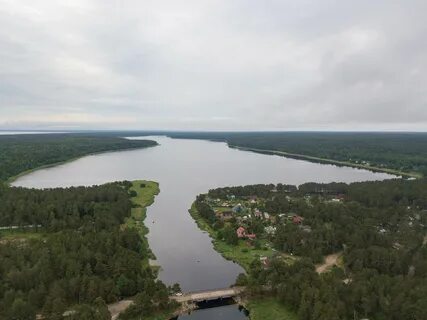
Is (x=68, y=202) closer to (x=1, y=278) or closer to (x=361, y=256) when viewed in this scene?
(x=1, y=278)

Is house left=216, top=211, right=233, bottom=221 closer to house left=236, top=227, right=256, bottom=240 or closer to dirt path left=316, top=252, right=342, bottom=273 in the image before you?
house left=236, top=227, right=256, bottom=240

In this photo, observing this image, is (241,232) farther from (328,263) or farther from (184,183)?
(184,183)

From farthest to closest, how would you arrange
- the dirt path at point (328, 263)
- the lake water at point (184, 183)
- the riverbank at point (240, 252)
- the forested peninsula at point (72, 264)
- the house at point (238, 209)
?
the house at point (238, 209) < the riverbank at point (240, 252) < the lake water at point (184, 183) < the dirt path at point (328, 263) < the forested peninsula at point (72, 264)

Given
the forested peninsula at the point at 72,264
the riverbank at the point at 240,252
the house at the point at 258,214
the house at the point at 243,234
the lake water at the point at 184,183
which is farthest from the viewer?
the house at the point at 258,214

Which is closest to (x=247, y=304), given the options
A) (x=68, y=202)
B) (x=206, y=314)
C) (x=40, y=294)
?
(x=206, y=314)

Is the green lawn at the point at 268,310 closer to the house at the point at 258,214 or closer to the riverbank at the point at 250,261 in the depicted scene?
the riverbank at the point at 250,261

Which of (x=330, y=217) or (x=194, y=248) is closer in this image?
(x=194, y=248)

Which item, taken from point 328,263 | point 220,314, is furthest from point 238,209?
point 220,314

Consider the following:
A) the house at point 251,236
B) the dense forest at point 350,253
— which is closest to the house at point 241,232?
the house at point 251,236
